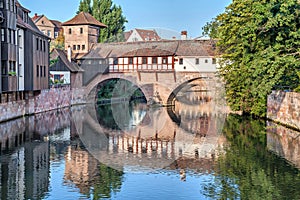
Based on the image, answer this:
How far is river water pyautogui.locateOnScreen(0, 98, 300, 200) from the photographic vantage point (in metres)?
13.8

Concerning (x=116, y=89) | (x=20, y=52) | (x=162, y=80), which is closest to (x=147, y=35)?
(x=116, y=89)

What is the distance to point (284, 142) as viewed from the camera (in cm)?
2144

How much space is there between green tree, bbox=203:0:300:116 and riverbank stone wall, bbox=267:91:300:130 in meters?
0.74

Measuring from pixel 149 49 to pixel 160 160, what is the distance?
2530 centimetres

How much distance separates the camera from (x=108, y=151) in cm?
2019

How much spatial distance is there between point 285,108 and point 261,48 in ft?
12.2

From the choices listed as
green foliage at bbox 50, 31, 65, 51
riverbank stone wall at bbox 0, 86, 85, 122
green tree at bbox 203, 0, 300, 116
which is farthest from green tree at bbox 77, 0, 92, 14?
green tree at bbox 203, 0, 300, 116

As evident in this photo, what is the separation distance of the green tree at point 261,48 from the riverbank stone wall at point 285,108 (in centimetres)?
74

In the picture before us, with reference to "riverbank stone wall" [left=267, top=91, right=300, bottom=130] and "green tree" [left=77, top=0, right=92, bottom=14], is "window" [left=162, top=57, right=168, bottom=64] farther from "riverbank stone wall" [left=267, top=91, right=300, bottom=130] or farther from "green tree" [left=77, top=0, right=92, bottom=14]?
"green tree" [left=77, top=0, right=92, bottom=14]

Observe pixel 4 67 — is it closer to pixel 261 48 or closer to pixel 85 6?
pixel 261 48

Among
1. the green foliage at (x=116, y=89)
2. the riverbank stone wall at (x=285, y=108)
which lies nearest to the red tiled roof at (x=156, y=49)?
the green foliage at (x=116, y=89)

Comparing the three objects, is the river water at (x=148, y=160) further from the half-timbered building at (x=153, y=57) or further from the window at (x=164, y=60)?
the window at (x=164, y=60)

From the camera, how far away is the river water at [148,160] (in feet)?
45.1

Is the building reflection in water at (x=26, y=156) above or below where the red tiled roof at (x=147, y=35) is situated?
below
